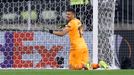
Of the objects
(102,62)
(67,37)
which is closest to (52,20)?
(67,37)

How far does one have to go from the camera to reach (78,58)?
36.9 feet

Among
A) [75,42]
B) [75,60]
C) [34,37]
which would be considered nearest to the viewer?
[75,60]

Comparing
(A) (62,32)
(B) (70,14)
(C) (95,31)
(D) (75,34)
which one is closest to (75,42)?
(D) (75,34)

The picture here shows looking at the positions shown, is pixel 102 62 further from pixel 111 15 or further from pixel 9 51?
pixel 9 51

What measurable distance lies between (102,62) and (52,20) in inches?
50.0

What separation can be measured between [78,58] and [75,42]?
0.98ft

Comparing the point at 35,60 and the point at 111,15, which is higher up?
the point at 111,15

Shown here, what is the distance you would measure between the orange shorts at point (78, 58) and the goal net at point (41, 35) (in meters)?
0.85

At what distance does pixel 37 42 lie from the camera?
12297mm

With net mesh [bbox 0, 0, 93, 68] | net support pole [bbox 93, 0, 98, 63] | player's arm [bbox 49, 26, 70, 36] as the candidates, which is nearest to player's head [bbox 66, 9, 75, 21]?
player's arm [bbox 49, 26, 70, 36]

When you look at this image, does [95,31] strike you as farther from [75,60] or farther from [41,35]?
[75,60]

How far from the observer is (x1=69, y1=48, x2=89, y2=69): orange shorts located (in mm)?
11188

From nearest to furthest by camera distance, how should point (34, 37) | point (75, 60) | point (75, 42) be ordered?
1. point (75, 60)
2. point (75, 42)
3. point (34, 37)

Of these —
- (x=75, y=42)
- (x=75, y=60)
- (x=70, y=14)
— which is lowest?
(x=75, y=60)
